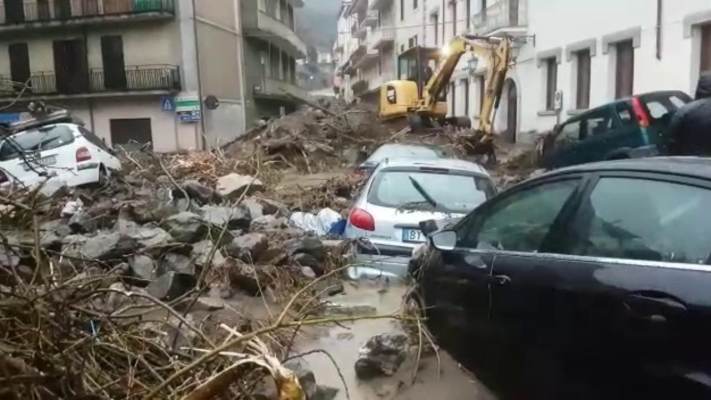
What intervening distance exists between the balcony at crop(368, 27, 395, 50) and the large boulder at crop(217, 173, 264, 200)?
1328 inches

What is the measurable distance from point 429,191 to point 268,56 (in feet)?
113

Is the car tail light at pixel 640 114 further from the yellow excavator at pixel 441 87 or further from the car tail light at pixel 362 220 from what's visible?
the yellow excavator at pixel 441 87

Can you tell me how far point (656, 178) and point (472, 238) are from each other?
1416mm

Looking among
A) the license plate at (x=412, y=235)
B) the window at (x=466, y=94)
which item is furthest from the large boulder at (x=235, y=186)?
the window at (x=466, y=94)

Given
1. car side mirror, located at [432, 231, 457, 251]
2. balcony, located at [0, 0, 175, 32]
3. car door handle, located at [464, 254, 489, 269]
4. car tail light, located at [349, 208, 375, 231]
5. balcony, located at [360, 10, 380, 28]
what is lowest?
car tail light, located at [349, 208, 375, 231]

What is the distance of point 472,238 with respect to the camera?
4223mm

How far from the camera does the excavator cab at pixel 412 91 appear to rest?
19594 mm

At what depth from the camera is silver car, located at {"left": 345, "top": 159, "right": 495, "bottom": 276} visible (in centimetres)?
629

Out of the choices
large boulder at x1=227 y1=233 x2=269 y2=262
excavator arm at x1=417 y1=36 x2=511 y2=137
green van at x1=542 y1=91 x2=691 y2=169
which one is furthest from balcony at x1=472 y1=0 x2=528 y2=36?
large boulder at x1=227 y1=233 x2=269 y2=262

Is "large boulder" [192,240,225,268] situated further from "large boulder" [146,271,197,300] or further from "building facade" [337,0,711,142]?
"building facade" [337,0,711,142]

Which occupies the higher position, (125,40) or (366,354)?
(125,40)

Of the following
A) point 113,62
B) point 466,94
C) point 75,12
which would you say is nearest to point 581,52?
point 466,94

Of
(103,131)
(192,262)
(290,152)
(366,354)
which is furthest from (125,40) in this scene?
(366,354)

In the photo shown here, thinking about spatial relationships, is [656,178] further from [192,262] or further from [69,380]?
[192,262]
